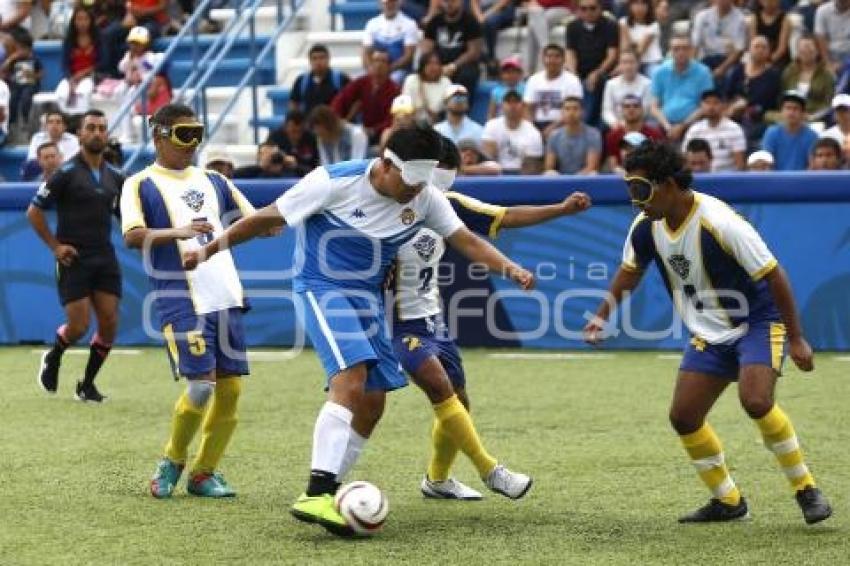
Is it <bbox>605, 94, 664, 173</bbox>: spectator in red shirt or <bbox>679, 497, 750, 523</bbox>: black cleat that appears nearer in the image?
<bbox>679, 497, 750, 523</bbox>: black cleat

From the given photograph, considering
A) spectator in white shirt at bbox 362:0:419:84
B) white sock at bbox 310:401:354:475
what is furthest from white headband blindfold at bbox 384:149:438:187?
spectator in white shirt at bbox 362:0:419:84

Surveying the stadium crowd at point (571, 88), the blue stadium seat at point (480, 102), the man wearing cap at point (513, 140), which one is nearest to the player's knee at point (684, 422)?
the stadium crowd at point (571, 88)

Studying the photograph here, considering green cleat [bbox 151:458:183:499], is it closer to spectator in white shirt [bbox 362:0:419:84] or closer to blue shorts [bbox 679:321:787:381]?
blue shorts [bbox 679:321:787:381]

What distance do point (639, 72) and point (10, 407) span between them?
850cm

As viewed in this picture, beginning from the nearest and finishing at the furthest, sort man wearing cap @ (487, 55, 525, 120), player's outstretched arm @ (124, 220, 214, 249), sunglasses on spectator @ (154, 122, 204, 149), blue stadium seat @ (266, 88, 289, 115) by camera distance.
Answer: player's outstretched arm @ (124, 220, 214, 249)
sunglasses on spectator @ (154, 122, 204, 149)
man wearing cap @ (487, 55, 525, 120)
blue stadium seat @ (266, 88, 289, 115)

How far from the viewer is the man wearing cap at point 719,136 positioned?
1727 centimetres

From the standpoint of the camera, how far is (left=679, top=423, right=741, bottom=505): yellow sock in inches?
337

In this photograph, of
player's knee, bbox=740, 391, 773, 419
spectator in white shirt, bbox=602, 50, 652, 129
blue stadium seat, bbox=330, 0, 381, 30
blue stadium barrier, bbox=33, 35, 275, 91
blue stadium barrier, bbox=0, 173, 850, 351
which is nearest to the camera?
player's knee, bbox=740, 391, 773, 419

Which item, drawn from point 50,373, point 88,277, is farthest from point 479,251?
point 50,373

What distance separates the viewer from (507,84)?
19000mm

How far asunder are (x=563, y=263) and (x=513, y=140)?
8.64 ft

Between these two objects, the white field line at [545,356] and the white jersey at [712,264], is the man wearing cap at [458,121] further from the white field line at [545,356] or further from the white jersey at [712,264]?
the white jersey at [712,264]

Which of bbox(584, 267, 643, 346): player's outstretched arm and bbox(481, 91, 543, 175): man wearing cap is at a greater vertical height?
bbox(584, 267, 643, 346): player's outstretched arm

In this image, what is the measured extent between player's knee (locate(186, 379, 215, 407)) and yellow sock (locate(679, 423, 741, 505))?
2.36 metres
